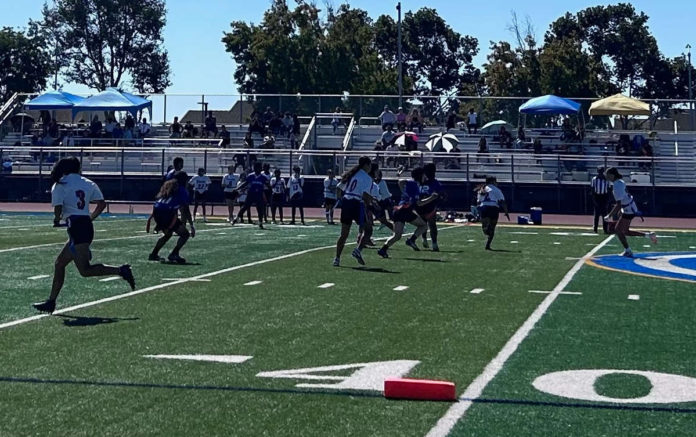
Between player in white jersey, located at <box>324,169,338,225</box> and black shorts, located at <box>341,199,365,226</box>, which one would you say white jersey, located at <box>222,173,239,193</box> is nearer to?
player in white jersey, located at <box>324,169,338,225</box>

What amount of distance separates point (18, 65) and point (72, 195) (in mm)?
76127

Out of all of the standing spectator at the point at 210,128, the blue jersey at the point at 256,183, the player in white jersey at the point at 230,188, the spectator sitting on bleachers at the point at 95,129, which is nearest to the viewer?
the blue jersey at the point at 256,183

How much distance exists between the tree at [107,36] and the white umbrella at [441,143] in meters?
51.9

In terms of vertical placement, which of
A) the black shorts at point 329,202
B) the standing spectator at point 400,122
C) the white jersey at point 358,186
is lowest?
the black shorts at point 329,202

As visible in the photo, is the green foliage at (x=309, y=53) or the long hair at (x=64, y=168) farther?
the green foliage at (x=309, y=53)

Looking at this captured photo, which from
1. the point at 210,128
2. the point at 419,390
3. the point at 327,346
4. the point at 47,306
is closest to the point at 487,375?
the point at 419,390

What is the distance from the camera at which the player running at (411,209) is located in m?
21.2

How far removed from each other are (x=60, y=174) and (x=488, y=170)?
91.8 ft

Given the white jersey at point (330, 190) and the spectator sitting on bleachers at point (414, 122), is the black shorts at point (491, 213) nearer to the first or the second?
the white jersey at point (330, 190)

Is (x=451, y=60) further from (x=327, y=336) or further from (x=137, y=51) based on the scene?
(x=327, y=336)

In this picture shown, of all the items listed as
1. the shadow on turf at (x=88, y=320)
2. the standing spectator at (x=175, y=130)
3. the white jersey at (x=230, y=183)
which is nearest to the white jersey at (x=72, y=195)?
the shadow on turf at (x=88, y=320)

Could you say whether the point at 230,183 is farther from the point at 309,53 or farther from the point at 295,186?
the point at 309,53

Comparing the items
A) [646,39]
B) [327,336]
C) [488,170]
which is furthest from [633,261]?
[646,39]

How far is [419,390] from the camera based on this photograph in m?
8.05
